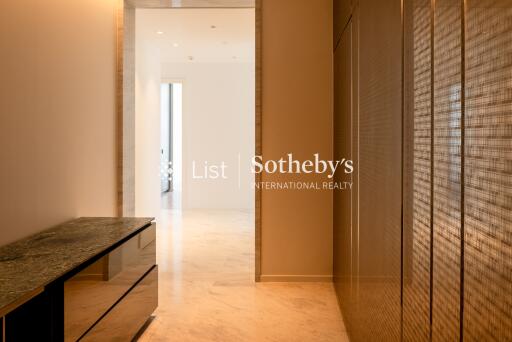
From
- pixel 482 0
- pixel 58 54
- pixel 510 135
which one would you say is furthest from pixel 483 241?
pixel 58 54

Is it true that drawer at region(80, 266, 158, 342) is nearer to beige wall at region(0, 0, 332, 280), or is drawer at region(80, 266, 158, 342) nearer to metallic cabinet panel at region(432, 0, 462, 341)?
beige wall at region(0, 0, 332, 280)

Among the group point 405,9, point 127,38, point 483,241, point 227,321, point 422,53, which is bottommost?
point 227,321

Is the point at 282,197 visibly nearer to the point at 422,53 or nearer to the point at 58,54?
the point at 58,54

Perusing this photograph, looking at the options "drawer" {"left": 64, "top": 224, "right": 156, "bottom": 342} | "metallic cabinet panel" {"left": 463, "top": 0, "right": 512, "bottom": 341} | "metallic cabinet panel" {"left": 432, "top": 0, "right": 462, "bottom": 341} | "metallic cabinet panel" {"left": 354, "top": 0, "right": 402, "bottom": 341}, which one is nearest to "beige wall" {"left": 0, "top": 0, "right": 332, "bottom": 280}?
"drawer" {"left": 64, "top": 224, "right": 156, "bottom": 342}

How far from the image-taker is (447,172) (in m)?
1.24

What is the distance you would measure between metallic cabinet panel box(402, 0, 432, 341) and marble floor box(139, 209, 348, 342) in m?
1.71

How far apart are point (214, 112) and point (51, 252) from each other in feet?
23.5

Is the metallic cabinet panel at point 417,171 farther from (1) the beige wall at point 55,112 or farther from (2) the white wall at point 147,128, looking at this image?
(2) the white wall at point 147,128

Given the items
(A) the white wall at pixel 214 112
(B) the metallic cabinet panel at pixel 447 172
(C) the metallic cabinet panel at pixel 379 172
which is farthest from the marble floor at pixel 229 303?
(A) the white wall at pixel 214 112

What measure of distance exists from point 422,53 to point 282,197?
2.99 meters

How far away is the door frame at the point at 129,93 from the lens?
417 centimetres

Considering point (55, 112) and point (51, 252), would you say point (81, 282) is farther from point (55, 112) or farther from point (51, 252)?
point (55, 112)

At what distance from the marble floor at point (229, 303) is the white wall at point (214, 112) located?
11.7 feet

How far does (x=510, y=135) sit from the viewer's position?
2.95 ft
